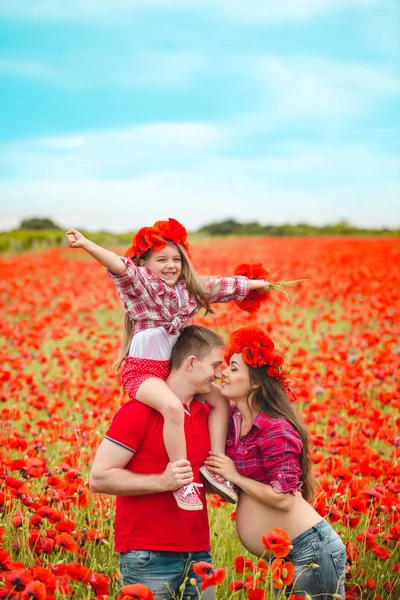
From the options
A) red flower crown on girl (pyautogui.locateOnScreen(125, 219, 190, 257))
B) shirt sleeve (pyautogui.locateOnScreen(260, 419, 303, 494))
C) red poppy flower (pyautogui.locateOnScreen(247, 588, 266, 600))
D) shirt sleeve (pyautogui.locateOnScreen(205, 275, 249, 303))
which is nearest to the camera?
red poppy flower (pyautogui.locateOnScreen(247, 588, 266, 600))

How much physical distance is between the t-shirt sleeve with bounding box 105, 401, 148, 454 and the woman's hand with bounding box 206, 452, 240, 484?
0.35m

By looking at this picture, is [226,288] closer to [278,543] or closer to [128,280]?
[128,280]

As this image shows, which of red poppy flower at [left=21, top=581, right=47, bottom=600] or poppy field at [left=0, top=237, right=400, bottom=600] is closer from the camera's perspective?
red poppy flower at [left=21, top=581, right=47, bottom=600]

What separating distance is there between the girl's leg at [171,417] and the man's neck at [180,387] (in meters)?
0.14

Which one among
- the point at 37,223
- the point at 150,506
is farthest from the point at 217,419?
the point at 37,223

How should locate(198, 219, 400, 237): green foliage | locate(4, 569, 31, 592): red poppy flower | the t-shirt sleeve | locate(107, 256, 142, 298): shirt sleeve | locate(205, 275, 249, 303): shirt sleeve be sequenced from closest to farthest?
locate(4, 569, 31, 592): red poppy flower, the t-shirt sleeve, locate(107, 256, 142, 298): shirt sleeve, locate(205, 275, 249, 303): shirt sleeve, locate(198, 219, 400, 237): green foliage

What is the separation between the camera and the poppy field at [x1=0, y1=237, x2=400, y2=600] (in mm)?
3328

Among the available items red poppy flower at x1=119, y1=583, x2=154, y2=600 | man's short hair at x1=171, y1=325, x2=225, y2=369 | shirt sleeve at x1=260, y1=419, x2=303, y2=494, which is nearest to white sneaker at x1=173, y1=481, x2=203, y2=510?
shirt sleeve at x1=260, y1=419, x2=303, y2=494

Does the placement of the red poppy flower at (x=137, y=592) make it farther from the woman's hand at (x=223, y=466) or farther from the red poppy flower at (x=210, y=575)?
the woman's hand at (x=223, y=466)

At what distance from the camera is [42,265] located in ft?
69.6

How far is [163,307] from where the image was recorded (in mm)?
3543

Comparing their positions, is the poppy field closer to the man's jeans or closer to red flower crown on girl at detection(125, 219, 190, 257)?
the man's jeans

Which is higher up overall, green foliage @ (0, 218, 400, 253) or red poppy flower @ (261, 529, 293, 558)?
green foliage @ (0, 218, 400, 253)

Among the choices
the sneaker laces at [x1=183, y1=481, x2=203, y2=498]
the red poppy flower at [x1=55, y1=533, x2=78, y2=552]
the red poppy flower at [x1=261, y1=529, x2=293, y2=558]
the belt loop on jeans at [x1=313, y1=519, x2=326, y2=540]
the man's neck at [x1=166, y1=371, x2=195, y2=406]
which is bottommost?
the red poppy flower at [x1=55, y1=533, x2=78, y2=552]
